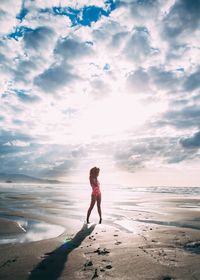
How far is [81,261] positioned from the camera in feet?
19.5

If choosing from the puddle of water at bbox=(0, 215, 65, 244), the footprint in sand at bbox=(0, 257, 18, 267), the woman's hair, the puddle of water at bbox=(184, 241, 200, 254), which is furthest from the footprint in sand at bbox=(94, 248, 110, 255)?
the woman's hair

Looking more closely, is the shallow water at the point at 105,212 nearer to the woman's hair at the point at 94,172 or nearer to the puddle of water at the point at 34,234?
the puddle of water at the point at 34,234

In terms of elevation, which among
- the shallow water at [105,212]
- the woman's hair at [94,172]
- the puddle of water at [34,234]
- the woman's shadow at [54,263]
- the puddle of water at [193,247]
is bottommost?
the woman's shadow at [54,263]

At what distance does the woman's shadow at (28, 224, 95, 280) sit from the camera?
5.05 m

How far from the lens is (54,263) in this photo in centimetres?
580

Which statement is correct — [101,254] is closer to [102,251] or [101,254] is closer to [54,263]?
[102,251]

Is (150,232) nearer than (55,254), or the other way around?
(55,254)

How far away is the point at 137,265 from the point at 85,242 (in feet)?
8.49

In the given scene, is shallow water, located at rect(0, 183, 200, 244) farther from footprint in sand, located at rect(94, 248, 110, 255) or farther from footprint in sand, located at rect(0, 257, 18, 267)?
footprint in sand, located at rect(94, 248, 110, 255)

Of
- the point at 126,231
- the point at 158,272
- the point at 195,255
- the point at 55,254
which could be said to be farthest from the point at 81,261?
the point at 126,231

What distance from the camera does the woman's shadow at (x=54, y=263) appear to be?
16.6 feet

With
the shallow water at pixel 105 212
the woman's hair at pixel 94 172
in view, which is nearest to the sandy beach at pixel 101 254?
the shallow water at pixel 105 212

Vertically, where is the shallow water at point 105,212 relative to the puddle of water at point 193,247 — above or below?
above

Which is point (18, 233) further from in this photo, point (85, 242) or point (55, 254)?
point (55, 254)
